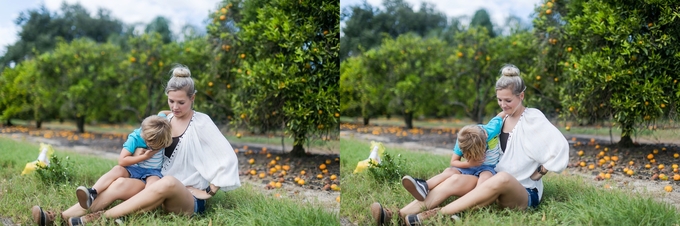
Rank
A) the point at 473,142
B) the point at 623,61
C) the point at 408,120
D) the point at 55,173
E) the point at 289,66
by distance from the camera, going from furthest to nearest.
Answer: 1. the point at 408,120
2. the point at 289,66
3. the point at 55,173
4. the point at 623,61
5. the point at 473,142

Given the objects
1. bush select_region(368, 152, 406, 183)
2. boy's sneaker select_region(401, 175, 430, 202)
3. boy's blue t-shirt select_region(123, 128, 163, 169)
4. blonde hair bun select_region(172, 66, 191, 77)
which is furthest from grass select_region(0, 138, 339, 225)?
blonde hair bun select_region(172, 66, 191, 77)

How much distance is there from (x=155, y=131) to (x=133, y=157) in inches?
8.2

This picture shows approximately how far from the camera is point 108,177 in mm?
2850

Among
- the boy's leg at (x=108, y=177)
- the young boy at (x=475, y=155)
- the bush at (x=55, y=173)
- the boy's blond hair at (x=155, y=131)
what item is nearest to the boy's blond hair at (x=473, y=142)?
the young boy at (x=475, y=155)

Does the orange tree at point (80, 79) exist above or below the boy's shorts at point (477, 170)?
above

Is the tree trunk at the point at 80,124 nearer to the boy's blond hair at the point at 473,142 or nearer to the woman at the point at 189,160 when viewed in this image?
the woman at the point at 189,160

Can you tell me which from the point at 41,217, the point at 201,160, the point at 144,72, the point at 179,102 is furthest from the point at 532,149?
the point at 144,72

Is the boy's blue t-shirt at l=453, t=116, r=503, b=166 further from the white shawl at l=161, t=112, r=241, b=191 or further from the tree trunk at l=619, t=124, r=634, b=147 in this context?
the white shawl at l=161, t=112, r=241, b=191

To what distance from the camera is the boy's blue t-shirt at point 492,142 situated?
2918 millimetres

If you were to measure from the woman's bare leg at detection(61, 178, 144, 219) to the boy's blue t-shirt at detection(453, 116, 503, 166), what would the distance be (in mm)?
1866

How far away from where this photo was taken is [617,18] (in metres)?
3.13

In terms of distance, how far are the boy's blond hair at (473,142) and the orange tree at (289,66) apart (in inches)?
41.6

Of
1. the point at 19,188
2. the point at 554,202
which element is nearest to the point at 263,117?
the point at 19,188

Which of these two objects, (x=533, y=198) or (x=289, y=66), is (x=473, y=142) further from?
(x=289, y=66)
